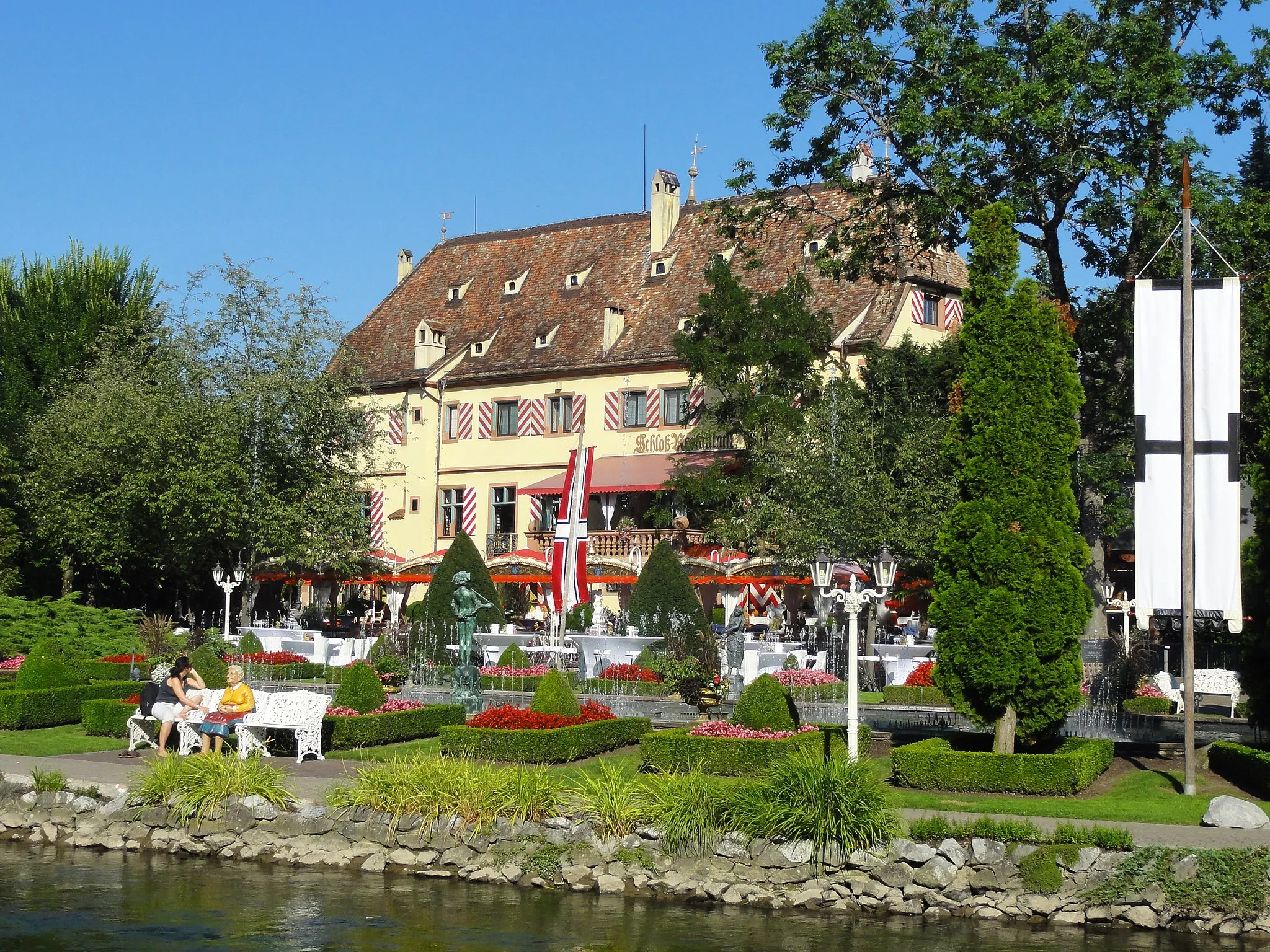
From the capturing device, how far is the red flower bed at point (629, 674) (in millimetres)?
24312

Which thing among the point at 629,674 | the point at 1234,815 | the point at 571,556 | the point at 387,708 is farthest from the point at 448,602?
the point at 1234,815

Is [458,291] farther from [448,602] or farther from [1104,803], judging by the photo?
[1104,803]

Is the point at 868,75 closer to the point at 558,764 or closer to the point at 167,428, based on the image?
the point at 558,764

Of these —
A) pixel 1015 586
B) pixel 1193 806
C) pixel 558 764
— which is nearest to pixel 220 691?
pixel 558 764

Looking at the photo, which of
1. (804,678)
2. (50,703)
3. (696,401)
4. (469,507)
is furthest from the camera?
(469,507)

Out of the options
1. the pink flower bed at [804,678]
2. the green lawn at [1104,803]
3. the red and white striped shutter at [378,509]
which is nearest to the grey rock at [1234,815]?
the green lawn at [1104,803]

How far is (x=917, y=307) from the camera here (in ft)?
139

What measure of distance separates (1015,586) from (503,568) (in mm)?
29594

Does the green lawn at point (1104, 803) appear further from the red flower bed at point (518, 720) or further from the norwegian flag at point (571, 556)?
the norwegian flag at point (571, 556)

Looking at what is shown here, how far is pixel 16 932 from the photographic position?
435 inches

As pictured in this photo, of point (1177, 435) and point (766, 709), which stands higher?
point (1177, 435)

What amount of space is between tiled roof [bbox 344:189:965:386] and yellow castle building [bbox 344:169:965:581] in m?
0.06

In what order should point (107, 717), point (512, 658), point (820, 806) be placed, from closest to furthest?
point (820, 806), point (107, 717), point (512, 658)

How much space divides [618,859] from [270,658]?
16.1 m
